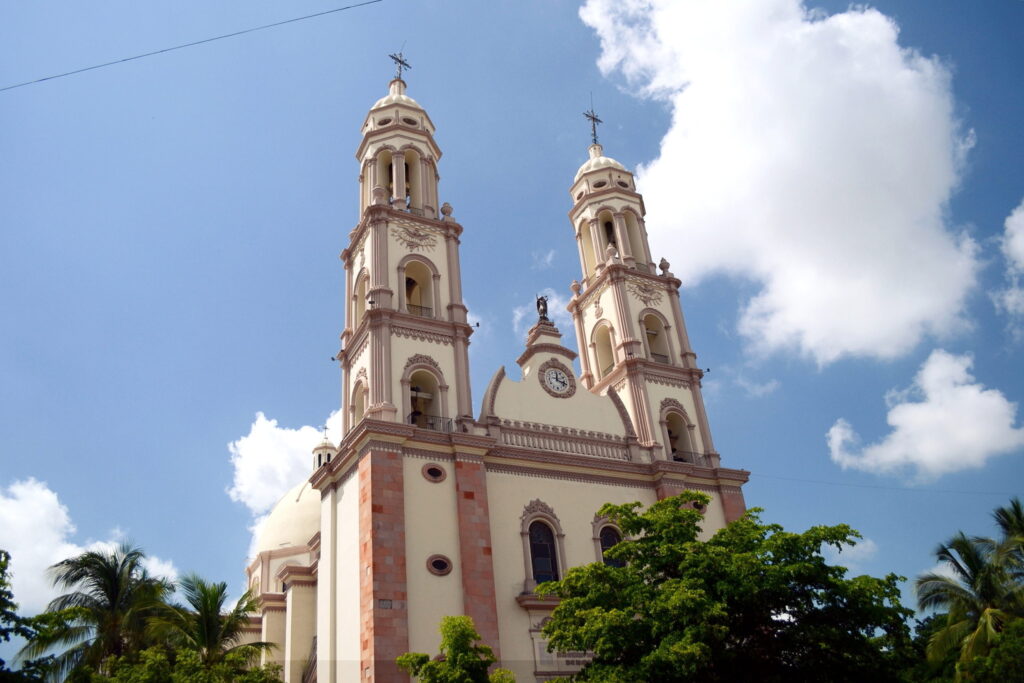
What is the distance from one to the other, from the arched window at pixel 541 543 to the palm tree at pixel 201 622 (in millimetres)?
7568

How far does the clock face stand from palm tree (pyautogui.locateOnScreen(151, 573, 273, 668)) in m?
12.0

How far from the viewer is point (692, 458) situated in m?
29.8

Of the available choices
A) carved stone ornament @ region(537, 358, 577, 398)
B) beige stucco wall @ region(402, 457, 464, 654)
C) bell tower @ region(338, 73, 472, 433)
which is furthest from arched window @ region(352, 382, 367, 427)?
carved stone ornament @ region(537, 358, 577, 398)

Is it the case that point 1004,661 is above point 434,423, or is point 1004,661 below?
below

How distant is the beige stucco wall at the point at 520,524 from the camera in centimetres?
2295

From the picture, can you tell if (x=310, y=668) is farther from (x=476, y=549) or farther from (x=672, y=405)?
Answer: (x=672, y=405)

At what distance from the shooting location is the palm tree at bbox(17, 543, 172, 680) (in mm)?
21875

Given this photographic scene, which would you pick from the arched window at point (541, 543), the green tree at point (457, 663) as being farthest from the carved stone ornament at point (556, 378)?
the green tree at point (457, 663)

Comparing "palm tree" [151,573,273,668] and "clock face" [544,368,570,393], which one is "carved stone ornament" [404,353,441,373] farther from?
"palm tree" [151,573,273,668]

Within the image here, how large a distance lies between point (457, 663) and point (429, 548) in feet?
23.0

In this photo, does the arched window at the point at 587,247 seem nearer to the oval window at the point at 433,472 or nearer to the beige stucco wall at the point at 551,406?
the beige stucco wall at the point at 551,406

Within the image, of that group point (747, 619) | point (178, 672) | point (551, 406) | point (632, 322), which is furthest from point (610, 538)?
point (178, 672)

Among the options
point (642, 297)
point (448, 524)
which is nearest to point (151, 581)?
point (448, 524)

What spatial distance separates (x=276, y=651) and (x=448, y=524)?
40.7 feet
